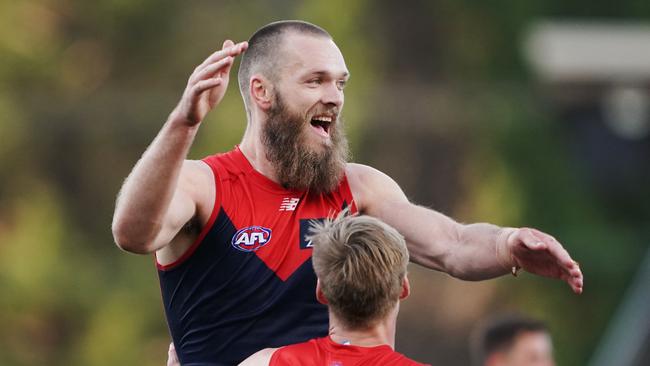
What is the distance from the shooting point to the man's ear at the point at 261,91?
6.41m

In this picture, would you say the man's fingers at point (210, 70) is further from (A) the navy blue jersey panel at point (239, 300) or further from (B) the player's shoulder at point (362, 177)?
(B) the player's shoulder at point (362, 177)

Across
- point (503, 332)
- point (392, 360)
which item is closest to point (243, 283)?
point (392, 360)

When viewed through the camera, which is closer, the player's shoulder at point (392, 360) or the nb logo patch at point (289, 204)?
the player's shoulder at point (392, 360)

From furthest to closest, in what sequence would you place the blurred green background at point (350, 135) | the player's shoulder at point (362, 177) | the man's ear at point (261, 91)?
the blurred green background at point (350, 135), the player's shoulder at point (362, 177), the man's ear at point (261, 91)

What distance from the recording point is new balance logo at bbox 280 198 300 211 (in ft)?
20.6

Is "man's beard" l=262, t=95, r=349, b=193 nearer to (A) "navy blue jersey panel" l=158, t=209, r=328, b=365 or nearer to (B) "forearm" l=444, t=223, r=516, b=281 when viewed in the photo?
(A) "navy blue jersey panel" l=158, t=209, r=328, b=365

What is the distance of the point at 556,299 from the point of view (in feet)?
62.0

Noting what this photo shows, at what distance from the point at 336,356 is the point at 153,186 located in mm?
985

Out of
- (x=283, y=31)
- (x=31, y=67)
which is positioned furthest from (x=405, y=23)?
(x=283, y=31)

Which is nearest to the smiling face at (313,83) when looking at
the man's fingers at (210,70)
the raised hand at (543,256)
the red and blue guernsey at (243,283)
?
the red and blue guernsey at (243,283)

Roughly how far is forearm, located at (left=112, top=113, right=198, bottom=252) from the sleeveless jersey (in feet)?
2.38

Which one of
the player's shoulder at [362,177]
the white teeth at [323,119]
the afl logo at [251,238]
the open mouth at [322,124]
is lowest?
the afl logo at [251,238]

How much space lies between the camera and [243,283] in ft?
20.1

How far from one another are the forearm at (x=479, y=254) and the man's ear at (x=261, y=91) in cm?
104
